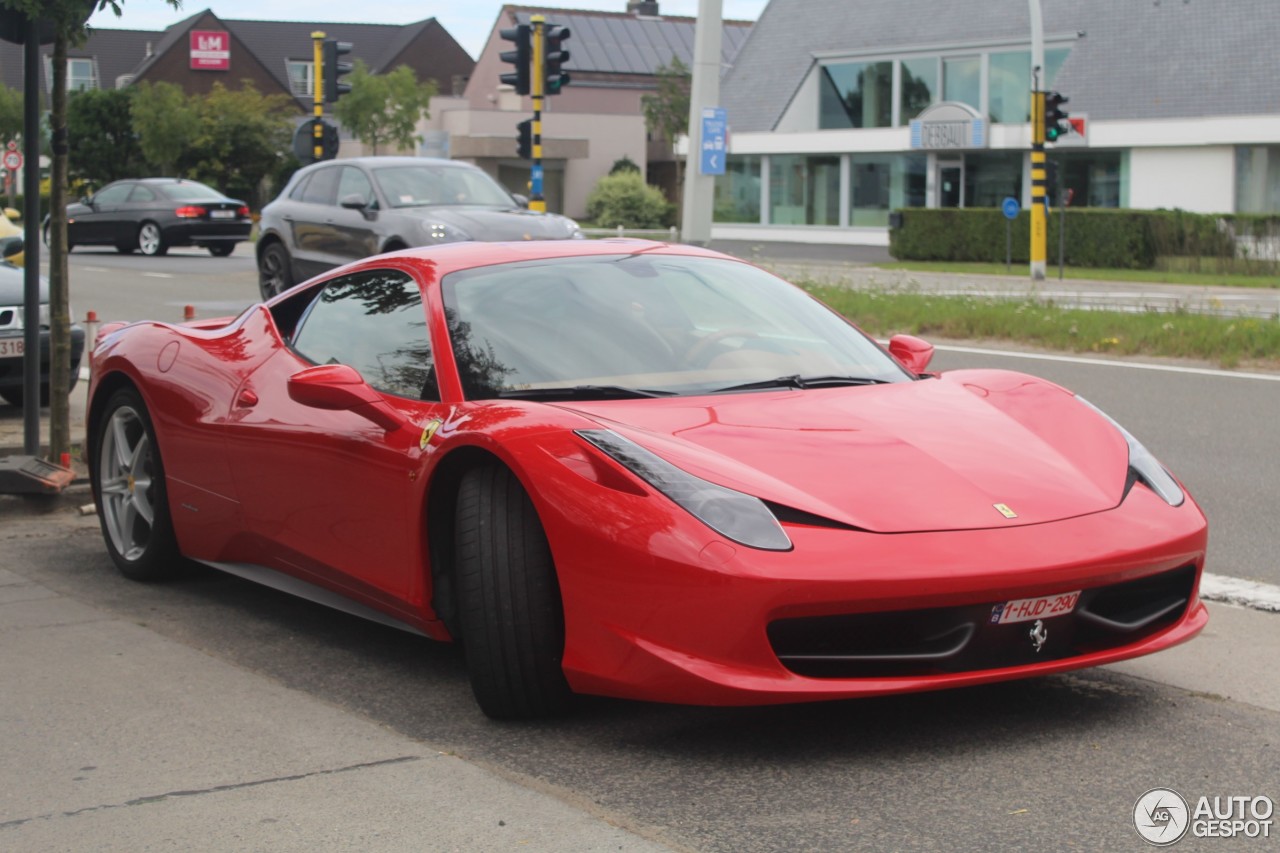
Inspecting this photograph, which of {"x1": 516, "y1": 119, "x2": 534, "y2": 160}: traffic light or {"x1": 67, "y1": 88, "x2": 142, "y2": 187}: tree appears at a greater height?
{"x1": 67, "y1": 88, "x2": 142, "y2": 187}: tree

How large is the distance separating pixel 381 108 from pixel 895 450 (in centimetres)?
6217

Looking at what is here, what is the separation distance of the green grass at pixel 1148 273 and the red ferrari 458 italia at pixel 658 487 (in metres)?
23.4

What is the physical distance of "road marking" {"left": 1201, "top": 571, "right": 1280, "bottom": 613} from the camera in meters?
5.65

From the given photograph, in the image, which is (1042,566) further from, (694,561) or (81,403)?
(81,403)

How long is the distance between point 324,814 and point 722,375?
1838 mm

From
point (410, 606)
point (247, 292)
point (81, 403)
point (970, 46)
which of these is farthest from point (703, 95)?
point (970, 46)

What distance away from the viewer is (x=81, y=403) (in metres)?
11.1

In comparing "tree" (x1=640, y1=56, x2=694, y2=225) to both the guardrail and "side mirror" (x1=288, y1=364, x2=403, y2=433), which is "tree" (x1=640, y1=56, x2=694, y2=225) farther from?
"side mirror" (x1=288, y1=364, x2=403, y2=433)

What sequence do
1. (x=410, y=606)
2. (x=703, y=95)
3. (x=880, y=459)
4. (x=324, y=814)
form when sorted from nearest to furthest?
(x=324, y=814), (x=880, y=459), (x=410, y=606), (x=703, y=95)

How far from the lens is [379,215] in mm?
17234

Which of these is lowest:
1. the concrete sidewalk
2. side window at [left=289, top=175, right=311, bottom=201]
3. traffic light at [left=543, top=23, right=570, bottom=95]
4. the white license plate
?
the concrete sidewalk

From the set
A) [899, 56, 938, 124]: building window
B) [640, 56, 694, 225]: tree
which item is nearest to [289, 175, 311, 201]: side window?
[899, 56, 938, 124]: building window

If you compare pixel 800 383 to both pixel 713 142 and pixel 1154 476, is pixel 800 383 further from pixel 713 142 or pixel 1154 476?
pixel 713 142

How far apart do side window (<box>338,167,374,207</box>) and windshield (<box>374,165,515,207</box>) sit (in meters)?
0.14
